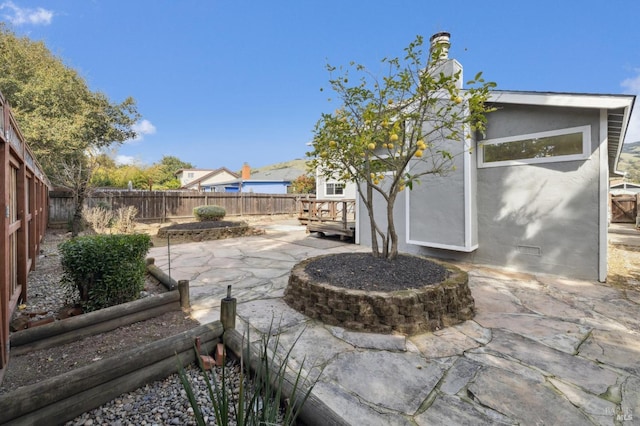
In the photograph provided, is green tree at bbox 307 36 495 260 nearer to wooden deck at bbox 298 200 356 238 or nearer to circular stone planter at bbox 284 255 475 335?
circular stone planter at bbox 284 255 475 335

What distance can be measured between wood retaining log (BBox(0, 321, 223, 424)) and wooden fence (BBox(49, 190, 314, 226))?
1199cm

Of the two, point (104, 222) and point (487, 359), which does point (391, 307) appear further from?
point (104, 222)

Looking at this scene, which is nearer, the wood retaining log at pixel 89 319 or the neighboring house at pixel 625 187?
the wood retaining log at pixel 89 319

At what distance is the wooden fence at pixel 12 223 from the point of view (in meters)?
1.95

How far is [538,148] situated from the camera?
197 inches

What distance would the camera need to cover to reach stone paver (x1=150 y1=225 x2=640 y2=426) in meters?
1.75

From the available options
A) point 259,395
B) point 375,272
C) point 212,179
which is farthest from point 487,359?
point 212,179

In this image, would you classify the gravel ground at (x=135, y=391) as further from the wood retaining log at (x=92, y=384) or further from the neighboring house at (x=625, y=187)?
the neighboring house at (x=625, y=187)

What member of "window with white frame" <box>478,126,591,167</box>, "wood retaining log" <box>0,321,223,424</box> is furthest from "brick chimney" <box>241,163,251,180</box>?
"wood retaining log" <box>0,321,223,424</box>

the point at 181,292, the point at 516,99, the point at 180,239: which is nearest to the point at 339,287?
the point at 181,292

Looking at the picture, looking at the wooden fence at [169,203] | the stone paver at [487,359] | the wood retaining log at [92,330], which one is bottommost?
the stone paver at [487,359]

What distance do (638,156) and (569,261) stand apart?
3968 inches

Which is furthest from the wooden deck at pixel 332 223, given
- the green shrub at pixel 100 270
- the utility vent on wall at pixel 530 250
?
the green shrub at pixel 100 270

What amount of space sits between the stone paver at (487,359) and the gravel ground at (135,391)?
465mm
